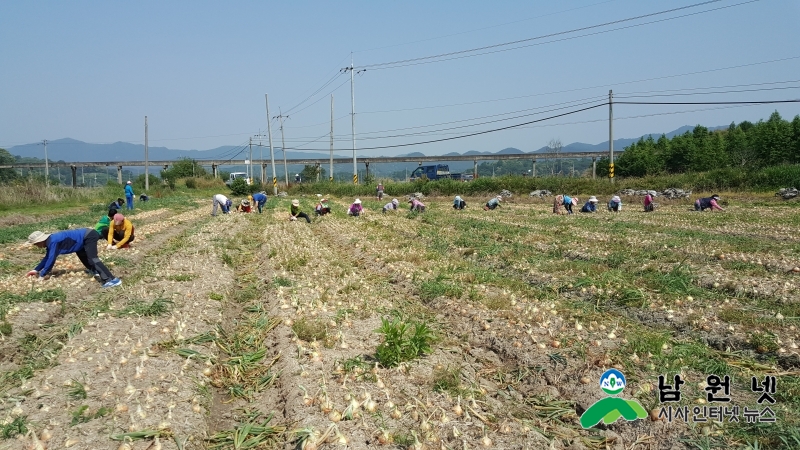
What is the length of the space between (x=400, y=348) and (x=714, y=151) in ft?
199

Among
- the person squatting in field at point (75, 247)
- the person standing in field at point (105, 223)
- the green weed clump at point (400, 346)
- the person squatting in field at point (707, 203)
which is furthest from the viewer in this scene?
the person squatting in field at point (707, 203)

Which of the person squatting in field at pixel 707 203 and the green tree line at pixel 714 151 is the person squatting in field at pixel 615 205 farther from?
the green tree line at pixel 714 151

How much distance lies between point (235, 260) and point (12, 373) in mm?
7538

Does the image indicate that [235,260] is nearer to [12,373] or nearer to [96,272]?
[96,272]

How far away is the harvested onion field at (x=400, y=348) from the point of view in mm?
4602

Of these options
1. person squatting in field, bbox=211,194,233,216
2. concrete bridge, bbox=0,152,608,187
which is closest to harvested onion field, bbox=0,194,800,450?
person squatting in field, bbox=211,194,233,216

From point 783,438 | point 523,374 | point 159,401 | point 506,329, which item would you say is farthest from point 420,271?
point 783,438

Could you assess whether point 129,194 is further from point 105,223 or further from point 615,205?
point 615,205

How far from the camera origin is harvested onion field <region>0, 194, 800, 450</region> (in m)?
4.60

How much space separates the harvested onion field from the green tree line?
4432 centimetres

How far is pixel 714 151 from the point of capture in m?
55.0

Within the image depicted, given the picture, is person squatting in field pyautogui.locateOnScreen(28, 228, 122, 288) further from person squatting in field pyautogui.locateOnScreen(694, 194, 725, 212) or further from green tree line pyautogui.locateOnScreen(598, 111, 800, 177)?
green tree line pyautogui.locateOnScreen(598, 111, 800, 177)

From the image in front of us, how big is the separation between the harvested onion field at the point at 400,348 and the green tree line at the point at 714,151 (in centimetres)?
4432

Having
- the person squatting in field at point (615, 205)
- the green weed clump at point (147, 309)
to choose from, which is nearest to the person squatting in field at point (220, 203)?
the green weed clump at point (147, 309)
